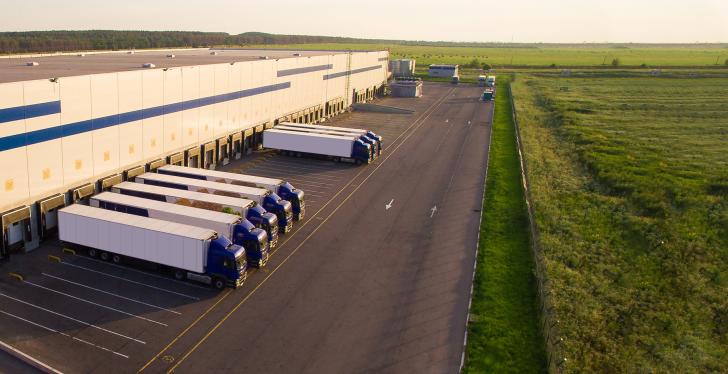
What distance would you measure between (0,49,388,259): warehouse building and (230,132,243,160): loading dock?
10 centimetres

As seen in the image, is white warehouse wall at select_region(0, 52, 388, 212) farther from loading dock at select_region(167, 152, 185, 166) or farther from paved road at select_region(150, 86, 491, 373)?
paved road at select_region(150, 86, 491, 373)

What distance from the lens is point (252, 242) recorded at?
90.1 ft

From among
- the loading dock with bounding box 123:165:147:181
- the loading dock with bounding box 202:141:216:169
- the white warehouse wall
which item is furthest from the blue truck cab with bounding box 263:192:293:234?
the loading dock with bounding box 202:141:216:169

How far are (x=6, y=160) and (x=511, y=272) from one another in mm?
26725

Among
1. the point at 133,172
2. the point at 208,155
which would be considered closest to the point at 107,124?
the point at 133,172

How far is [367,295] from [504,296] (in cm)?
650

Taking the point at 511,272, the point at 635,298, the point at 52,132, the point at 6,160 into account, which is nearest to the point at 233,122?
the point at 52,132

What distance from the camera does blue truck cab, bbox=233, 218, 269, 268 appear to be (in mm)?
27438

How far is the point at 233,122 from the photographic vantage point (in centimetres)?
5053

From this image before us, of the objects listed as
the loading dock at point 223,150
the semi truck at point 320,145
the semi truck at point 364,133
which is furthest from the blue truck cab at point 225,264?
the semi truck at point 364,133

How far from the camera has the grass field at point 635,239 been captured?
21.9 metres

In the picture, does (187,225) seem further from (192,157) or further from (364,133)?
(364,133)

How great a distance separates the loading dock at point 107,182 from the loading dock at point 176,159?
6.14 m

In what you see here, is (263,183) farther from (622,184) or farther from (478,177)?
(622,184)
